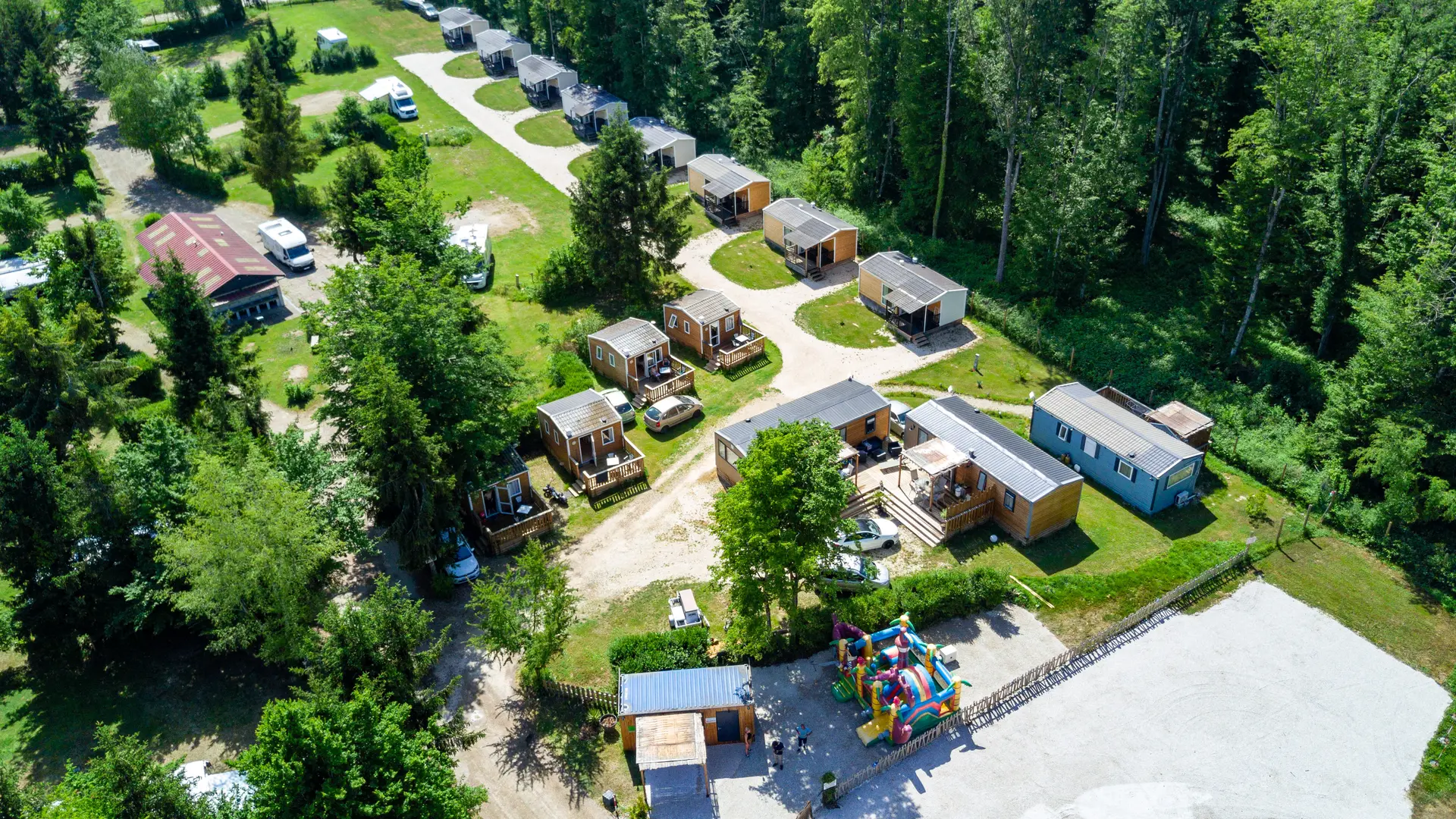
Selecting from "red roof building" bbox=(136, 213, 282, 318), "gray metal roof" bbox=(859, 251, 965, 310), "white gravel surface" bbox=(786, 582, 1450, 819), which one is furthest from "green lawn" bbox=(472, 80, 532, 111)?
"white gravel surface" bbox=(786, 582, 1450, 819)

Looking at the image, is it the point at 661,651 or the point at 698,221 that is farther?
the point at 698,221

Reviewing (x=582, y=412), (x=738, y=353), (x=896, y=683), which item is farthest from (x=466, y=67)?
(x=896, y=683)

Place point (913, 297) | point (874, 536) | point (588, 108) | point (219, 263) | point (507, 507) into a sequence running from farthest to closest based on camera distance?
point (588, 108) < point (219, 263) < point (913, 297) < point (507, 507) < point (874, 536)

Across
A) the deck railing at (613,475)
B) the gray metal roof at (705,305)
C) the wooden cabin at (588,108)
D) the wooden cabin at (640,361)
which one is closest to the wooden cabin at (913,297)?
the gray metal roof at (705,305)

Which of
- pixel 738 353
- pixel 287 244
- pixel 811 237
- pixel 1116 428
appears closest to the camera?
pixel 1116 428

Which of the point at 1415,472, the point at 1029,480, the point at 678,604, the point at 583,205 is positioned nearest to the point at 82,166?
the point at 583,205

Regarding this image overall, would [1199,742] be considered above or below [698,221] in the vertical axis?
below

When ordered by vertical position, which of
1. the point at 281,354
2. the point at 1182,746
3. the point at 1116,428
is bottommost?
the point at 281,354

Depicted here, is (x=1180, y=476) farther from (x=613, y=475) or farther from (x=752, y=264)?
(x=752, y=264)
